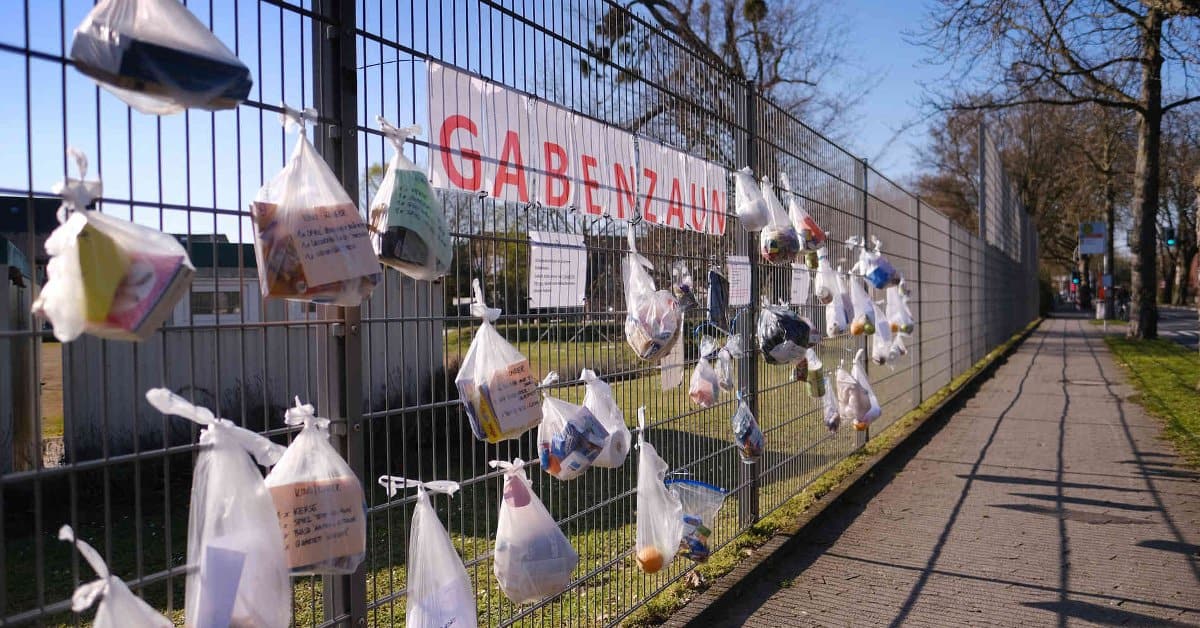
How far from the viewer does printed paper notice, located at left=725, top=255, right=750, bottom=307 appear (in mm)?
4934

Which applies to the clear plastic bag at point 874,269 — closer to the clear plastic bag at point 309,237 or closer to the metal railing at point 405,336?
the metal railing at point 405,336

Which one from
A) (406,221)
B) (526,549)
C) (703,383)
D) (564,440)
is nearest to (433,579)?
(526,549)

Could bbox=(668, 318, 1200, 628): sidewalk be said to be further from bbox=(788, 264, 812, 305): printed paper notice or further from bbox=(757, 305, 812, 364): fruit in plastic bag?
bbox=(788, 264, 812, 305): printed paper notice

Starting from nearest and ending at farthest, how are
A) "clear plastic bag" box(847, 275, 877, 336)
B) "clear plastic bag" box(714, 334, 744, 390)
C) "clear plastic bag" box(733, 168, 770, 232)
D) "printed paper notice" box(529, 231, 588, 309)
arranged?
"printed paper notice" box(529, 231, 588, 309), "clear plastic bag" box(714, 334, 744, 390), "clear plastic bag" box(733, 168, 770, 232), "clear plastic bag" box(847, 275, 877, 336)

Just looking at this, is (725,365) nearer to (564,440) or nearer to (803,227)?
(803,227)

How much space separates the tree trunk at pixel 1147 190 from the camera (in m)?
16.7

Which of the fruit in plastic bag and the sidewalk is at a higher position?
the fruit in plastic bag

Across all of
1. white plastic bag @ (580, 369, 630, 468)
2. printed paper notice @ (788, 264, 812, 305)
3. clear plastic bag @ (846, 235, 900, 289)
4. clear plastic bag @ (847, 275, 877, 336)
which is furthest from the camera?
clear plastic bag @ (846, 235, 900, 289)

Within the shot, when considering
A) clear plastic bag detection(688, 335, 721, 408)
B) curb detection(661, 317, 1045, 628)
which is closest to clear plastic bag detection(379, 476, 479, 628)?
curb detection(661, 317, 1045, 628)

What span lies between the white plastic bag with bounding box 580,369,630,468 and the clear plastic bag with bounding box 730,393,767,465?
1531 millimetres

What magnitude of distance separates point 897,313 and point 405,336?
6.64 metres

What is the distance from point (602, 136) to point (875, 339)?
463cm

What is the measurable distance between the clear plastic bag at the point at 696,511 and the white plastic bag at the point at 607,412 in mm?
722

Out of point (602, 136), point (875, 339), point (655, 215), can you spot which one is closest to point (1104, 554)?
point (875, 339)
